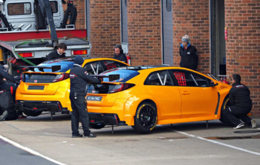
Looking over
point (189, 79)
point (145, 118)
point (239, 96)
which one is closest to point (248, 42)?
point (239, 96)

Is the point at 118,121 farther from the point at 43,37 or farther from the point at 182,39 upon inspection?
the point at 43,37

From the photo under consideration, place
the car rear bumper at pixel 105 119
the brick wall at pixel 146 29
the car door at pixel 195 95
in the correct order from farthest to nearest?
the brick wall at pixel 146 29, the car door at pixel 195 95, the car rear bumper at pixel 105 119

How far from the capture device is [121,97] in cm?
1452

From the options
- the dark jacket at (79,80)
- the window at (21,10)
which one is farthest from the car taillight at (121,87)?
the window at (21,10)

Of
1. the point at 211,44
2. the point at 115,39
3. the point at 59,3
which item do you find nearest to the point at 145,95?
the point at 211,44

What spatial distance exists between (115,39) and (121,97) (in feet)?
51.4

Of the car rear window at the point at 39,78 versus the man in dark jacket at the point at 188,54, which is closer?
the car rear window at the point at 39,78

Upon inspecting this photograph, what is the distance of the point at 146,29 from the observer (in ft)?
82.5

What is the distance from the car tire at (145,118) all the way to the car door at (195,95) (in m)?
0.87

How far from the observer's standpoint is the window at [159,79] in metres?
15.1

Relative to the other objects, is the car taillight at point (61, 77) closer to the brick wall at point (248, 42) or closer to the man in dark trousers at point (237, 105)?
the man in dark trousers at point (237, 105)

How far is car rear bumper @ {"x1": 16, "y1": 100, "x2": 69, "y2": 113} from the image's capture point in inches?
679

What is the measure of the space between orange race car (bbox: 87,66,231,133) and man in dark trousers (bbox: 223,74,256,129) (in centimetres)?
22

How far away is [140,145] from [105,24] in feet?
56.1
